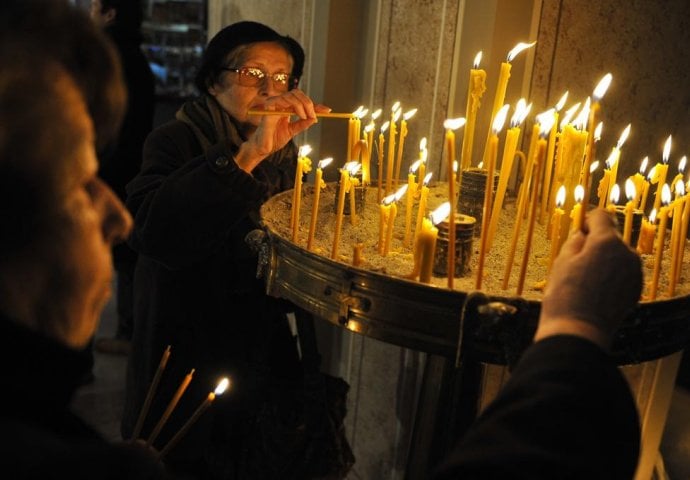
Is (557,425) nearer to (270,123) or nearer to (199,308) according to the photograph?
(270,123)

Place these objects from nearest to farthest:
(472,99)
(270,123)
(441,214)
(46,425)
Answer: (46,425)
(441,214)
(472,99)
(270,123)

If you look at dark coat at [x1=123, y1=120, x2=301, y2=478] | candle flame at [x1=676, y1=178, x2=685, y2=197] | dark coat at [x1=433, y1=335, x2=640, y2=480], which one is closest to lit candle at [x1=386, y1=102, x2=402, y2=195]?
dark coat at [x1=123, y1=120, x2=301, y2=478]

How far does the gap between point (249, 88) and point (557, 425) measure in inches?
76.2

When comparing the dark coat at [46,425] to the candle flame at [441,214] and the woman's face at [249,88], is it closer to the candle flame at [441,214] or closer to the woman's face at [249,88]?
the candle flame at [441,214]

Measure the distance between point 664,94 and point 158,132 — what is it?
1.85 metres

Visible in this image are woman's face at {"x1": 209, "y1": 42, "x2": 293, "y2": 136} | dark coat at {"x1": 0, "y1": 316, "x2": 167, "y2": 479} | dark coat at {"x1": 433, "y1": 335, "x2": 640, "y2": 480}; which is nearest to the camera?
dark coat at {"x1": 0, "y1": 316, "x2": 167, "y2": 479}

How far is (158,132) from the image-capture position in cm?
254

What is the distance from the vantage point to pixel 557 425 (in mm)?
992

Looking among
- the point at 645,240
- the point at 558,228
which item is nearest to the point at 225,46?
the point at 558,228

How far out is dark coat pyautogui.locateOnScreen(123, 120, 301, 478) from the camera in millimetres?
2291

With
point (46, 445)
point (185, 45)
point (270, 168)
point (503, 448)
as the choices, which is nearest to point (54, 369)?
point (46, 445)

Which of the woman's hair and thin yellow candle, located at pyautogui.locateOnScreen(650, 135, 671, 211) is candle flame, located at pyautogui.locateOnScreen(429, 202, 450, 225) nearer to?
thin yellow candle, located at pyautogui.locateOnScreen(650, 135, 671, 211)

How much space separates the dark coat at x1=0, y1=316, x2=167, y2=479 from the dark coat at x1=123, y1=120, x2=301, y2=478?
54.6 inches

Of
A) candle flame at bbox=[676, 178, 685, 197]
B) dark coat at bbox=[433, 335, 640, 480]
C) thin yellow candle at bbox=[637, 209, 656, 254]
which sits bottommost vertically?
dark coat at bbox=[433, 335, 640, 480]
